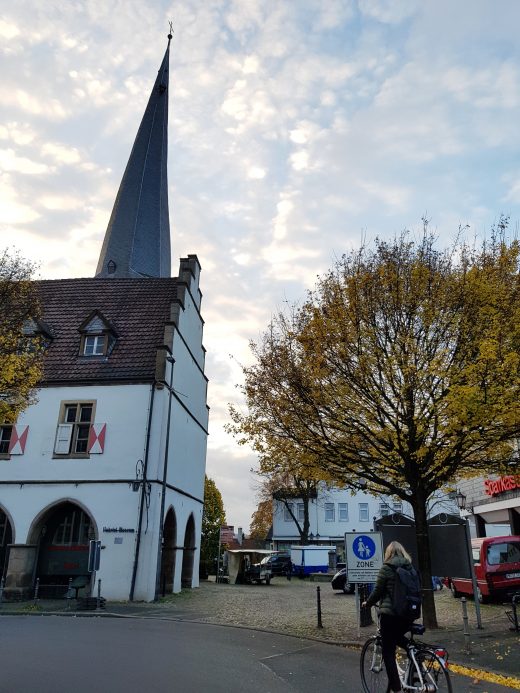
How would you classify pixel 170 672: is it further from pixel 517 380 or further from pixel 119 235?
pixel 119 235

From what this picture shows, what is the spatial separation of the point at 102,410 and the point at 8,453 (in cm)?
408

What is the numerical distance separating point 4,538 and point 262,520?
54216mm

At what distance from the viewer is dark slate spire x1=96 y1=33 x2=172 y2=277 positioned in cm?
3528

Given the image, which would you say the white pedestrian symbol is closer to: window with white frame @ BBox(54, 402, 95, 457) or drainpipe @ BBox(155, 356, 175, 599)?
drainpipe @ BBox(155, 356, 175, 599)

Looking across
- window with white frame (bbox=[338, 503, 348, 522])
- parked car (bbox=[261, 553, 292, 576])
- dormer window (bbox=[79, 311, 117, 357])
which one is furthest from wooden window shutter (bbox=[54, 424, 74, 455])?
window with white frame (bbox=[338, 503, 348, 522])

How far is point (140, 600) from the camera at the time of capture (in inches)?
799

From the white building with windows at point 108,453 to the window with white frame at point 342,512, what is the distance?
3151 centimetres

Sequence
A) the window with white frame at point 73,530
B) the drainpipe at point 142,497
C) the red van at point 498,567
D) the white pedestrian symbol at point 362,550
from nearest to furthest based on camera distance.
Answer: the white pedestrian symbol at point 362,550, the red van at point 498,567, the drainpipe at point 142,497, the window with white frame at point 73,530

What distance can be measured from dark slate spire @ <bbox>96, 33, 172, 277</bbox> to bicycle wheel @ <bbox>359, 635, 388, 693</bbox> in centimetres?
2985

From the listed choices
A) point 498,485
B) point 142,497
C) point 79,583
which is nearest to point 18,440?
point 142,497

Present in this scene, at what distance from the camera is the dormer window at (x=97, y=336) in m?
24.7

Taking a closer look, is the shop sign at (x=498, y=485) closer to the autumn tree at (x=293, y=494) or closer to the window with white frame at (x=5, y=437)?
the autumn tree at (x=293, y=494)

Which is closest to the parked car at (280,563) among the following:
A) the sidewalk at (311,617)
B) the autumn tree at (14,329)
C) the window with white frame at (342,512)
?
the window with white frame at (342,512)

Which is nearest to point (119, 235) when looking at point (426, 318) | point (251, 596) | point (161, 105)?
point (161, 105)
